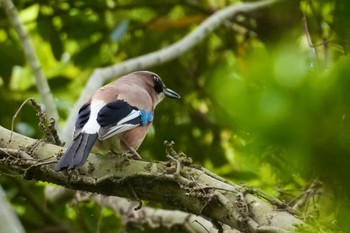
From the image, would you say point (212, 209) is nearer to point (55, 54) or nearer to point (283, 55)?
point (283, 55)

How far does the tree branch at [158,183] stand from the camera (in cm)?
193

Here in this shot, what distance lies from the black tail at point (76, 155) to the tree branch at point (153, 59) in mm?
1117

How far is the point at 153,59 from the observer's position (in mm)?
4395

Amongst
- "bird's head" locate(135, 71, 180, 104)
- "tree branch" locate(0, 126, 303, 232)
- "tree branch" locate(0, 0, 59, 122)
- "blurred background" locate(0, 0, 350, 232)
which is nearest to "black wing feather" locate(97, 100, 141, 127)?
"tree branch" locate(0, 126, 303, 232)

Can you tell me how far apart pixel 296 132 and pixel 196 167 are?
1657 mm

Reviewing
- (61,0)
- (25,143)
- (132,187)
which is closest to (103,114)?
(25,143)

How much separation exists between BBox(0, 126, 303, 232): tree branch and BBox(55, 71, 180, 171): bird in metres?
0.09

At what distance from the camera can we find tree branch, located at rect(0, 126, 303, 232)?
1932mm

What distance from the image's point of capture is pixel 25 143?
2443mm

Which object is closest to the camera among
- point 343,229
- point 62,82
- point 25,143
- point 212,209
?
point 343,229

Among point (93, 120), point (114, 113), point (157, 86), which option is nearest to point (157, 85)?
point (157, 86)

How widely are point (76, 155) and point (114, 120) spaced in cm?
61

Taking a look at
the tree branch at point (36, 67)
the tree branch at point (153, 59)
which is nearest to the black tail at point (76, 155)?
the tree branch at point (153, 59)

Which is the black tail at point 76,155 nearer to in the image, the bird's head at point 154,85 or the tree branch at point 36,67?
the bird's head at point 154,85
